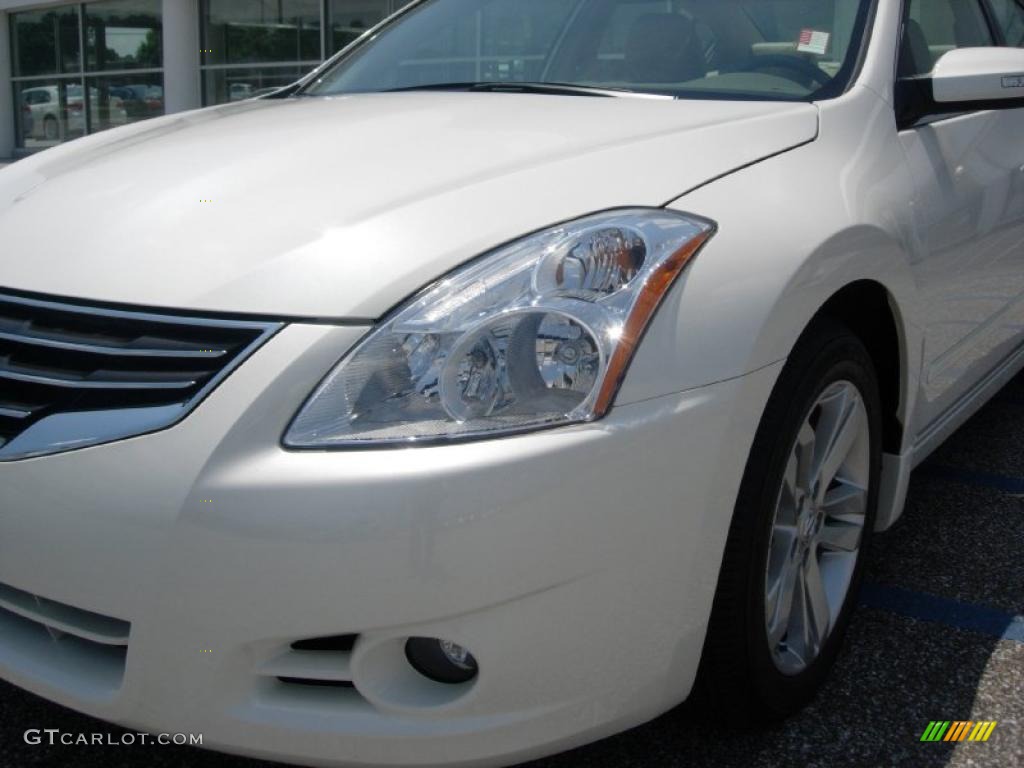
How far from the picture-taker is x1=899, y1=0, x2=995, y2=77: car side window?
2.61 meters

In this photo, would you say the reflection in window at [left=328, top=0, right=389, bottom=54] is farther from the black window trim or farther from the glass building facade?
the black window trim

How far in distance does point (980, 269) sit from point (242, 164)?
1.75 m

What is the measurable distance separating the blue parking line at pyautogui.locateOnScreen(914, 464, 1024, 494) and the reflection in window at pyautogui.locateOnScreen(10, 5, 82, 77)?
64.2ft

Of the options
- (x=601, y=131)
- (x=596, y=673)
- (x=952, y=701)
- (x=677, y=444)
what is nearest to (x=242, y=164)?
(x=601, y=131)

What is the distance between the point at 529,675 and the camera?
152 cm

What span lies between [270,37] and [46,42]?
7.51 meters

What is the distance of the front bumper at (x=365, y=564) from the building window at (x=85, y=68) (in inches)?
695

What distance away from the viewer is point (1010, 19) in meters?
3.67

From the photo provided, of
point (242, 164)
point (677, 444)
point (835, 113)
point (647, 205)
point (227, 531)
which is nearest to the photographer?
point (227, 531)

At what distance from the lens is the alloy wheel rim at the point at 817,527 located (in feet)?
6.48

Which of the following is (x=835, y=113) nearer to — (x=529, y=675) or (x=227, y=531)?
(x=529, y=675)

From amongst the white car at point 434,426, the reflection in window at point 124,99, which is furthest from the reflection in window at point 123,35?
the white car at point 434,426

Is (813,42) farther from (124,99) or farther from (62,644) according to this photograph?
(124,99)

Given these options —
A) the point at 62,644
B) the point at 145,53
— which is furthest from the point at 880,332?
the point at 145,53
